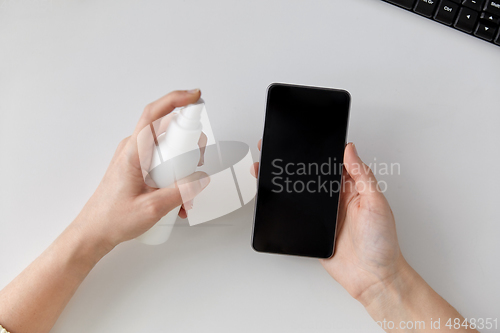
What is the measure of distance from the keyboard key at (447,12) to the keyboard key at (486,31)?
0.15 feet

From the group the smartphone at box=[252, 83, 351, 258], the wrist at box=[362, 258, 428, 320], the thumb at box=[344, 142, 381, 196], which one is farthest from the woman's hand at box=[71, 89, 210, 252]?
the wrist at box=[362, 258, 428, 320]

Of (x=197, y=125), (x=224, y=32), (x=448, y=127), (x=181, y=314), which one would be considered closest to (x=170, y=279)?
(x=181, y=314)

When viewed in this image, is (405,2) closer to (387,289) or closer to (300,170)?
(300,170)

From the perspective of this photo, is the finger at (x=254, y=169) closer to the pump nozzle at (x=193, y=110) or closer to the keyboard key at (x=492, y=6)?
the pump nozzle at (x=193, y=110)

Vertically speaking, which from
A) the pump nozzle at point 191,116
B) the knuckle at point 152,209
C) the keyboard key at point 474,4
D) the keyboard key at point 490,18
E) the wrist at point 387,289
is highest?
the keyboard key at point 474,4

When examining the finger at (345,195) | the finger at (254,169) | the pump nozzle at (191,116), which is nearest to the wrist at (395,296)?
the finger at (345,195)

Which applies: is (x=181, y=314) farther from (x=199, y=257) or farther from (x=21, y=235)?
(x=21, y=235)

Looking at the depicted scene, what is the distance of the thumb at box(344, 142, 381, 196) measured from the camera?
552 millimetres

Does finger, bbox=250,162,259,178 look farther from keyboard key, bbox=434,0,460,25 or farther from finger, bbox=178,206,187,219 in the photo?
keyboard key, bbox=434,0,460,25

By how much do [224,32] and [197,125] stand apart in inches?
10.2

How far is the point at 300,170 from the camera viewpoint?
1.85ft

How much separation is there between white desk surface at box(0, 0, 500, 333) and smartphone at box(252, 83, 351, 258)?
52mm

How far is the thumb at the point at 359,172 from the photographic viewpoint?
21.7 inches

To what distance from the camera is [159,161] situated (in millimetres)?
476
